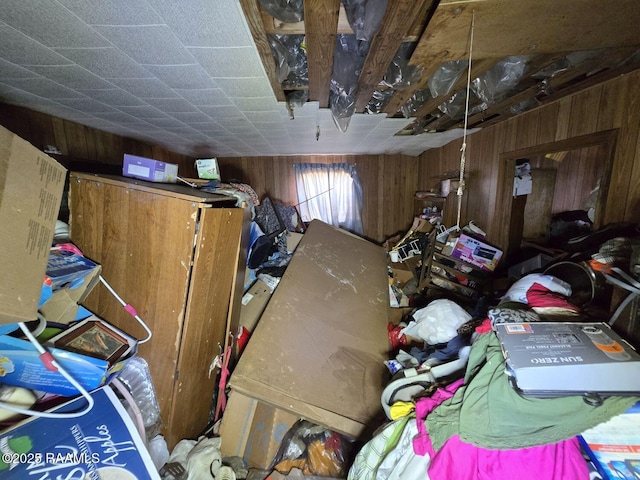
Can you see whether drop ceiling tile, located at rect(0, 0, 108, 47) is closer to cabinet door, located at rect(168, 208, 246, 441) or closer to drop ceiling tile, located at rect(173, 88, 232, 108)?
drop ceiling tile, located at rect(173, 88, 232, 108)

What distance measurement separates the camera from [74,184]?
1.24m

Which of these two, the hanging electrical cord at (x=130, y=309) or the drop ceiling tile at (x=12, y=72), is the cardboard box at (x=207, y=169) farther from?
the hanging electrical cord at (x=130, y=309)

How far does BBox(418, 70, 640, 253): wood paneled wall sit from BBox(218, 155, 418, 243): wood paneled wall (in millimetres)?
1182

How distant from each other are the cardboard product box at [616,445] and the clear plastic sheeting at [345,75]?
1.60 metres

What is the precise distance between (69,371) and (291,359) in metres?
1.03

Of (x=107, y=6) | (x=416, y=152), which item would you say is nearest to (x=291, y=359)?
(x=107, y=6)

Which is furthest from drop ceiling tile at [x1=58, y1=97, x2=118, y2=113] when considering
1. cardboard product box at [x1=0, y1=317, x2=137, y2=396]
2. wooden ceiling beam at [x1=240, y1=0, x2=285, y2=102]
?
cardboard product box at [x1=0, y1=317, x2=137, y2=396]

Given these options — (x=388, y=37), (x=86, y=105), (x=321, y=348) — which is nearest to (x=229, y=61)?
(x=388, y=37)

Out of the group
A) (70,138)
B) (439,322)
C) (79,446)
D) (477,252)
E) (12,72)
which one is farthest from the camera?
(477,252)

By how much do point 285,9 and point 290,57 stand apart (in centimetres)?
38

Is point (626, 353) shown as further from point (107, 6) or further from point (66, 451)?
point (107, 6)

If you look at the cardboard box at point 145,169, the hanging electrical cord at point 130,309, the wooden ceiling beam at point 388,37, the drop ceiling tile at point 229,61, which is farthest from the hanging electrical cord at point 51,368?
the wooden ceiling beam at point 388,37

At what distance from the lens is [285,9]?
0.87 meters

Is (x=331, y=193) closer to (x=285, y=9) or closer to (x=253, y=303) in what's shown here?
(x=253, y=303)
